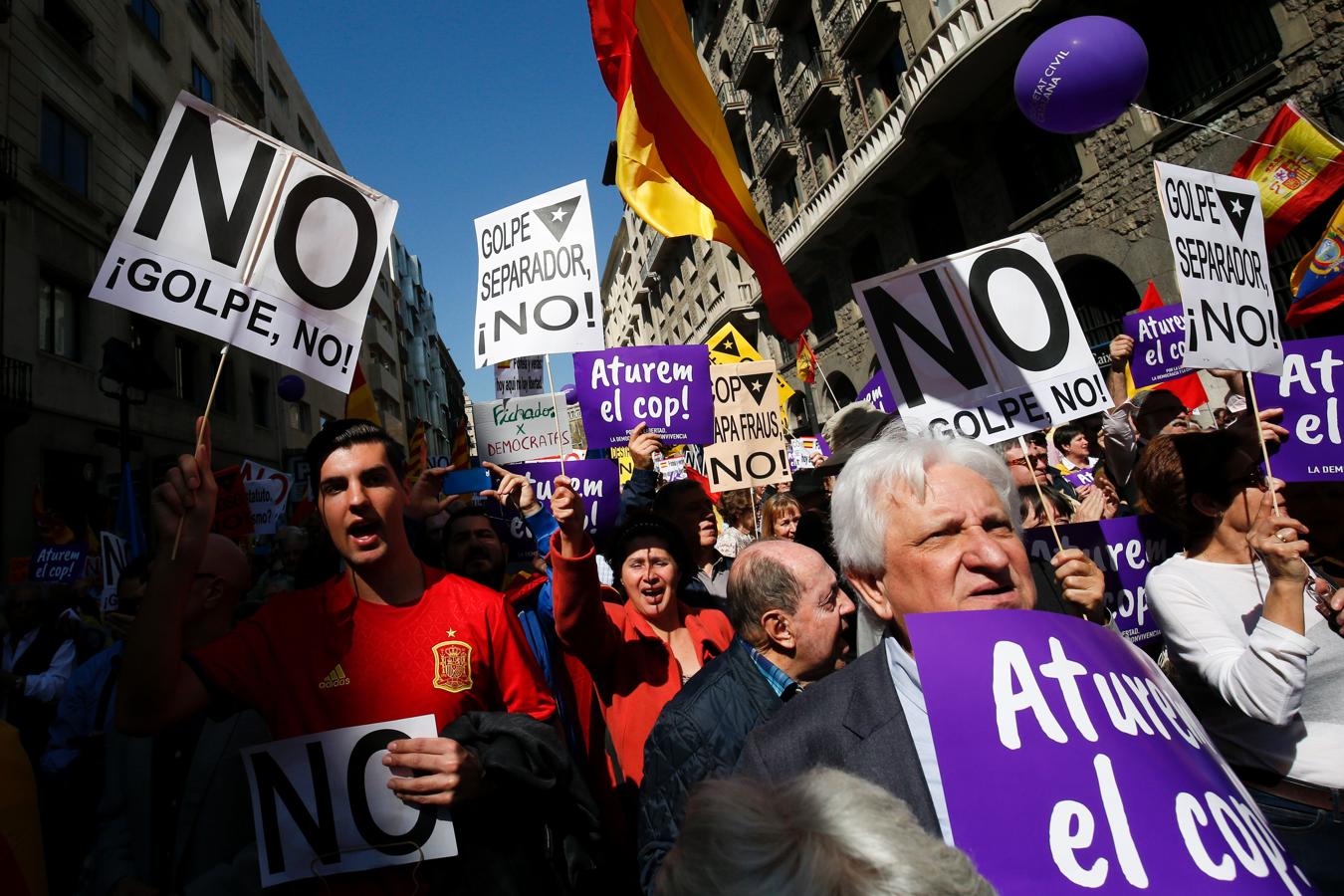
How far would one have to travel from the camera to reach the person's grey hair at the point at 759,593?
2182 mm

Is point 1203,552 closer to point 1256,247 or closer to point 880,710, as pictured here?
point 880,710

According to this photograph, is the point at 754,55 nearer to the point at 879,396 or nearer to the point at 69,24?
the point at 69,24

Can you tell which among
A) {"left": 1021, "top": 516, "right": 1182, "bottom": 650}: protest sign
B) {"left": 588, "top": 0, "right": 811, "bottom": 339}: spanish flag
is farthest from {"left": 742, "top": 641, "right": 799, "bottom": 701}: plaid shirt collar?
{"left": 588, "top": 0, "right": 811, "bottom": 339}: spanish flag

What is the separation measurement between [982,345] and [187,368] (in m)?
20.6

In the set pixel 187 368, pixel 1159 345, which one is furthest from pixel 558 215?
pixel 187 368

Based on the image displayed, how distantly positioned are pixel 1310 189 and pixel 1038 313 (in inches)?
141

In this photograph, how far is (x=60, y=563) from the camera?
281 inches

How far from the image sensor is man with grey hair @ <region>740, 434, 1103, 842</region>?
145 cm

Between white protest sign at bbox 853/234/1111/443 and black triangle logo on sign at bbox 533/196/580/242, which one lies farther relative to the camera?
black triangle logo on sign at bbox 533/196/580/242

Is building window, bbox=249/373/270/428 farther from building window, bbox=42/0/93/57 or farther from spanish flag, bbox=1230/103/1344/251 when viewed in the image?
spanish flag, bbox=1230/103/1344/251

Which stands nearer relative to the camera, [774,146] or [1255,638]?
[1255,638]

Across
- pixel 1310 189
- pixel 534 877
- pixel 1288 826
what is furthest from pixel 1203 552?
pixel 1310 189

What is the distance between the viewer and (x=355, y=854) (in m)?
1.59

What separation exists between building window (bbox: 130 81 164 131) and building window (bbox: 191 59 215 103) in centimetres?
197
